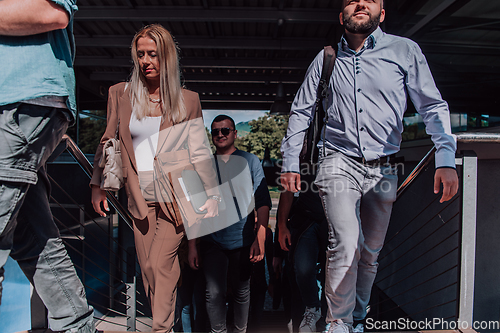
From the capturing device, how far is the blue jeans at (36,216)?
113 cm

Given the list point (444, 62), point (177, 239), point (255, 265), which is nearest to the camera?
point (177, 239)

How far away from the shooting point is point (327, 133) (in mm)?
1849

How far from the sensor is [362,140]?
1736mm

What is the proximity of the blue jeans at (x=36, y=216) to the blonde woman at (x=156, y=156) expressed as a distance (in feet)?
1.26

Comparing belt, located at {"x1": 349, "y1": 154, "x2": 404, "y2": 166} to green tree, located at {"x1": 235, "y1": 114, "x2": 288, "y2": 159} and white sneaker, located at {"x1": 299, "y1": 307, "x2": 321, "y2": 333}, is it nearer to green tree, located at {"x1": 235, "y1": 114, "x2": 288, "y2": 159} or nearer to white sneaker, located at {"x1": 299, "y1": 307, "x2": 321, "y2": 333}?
white sneaker, located at {"x1": 299, "y1": 307, "x2": 321, "y2": 333}

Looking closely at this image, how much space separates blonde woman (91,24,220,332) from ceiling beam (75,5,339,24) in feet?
13.8

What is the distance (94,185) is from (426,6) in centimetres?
440

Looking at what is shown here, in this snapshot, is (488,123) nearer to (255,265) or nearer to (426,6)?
(426,6)

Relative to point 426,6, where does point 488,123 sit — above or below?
below

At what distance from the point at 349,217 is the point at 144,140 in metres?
1.26

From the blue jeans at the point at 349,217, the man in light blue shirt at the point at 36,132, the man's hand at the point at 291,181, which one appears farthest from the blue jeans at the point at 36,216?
the blue jeans at the point at 349,217

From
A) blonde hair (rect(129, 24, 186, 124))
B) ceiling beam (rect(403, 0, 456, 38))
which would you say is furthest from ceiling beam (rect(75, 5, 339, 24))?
blonde hair (rect(129, 24, 186, 124))

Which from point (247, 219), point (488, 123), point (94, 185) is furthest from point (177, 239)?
point (488, 123)

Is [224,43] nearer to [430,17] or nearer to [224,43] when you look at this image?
[224,43]
